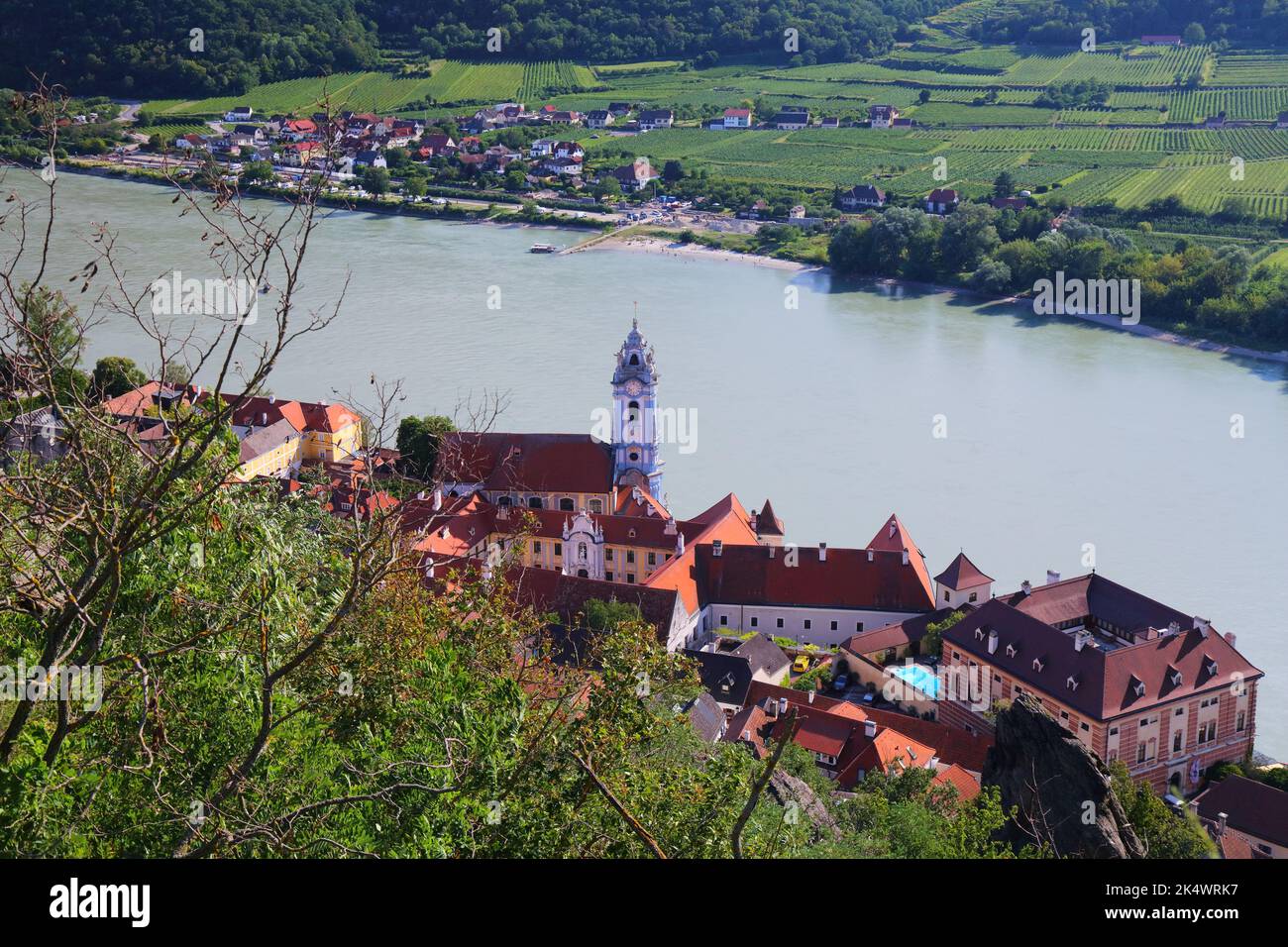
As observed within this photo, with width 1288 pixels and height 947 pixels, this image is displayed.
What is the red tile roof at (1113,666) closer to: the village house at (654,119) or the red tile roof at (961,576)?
the red tile roof at (961,576)

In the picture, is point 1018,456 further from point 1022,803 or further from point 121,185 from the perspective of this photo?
point 121,185

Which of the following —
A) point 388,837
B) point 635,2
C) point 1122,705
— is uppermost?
point 635,2

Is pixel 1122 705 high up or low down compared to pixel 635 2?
down

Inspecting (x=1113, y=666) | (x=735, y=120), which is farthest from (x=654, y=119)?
(x=1113, y=666)

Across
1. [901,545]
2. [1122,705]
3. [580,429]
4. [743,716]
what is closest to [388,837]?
[743,716]

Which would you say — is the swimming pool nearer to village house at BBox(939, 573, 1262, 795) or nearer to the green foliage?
village house at BBox(939, 573, 1262, 795)
